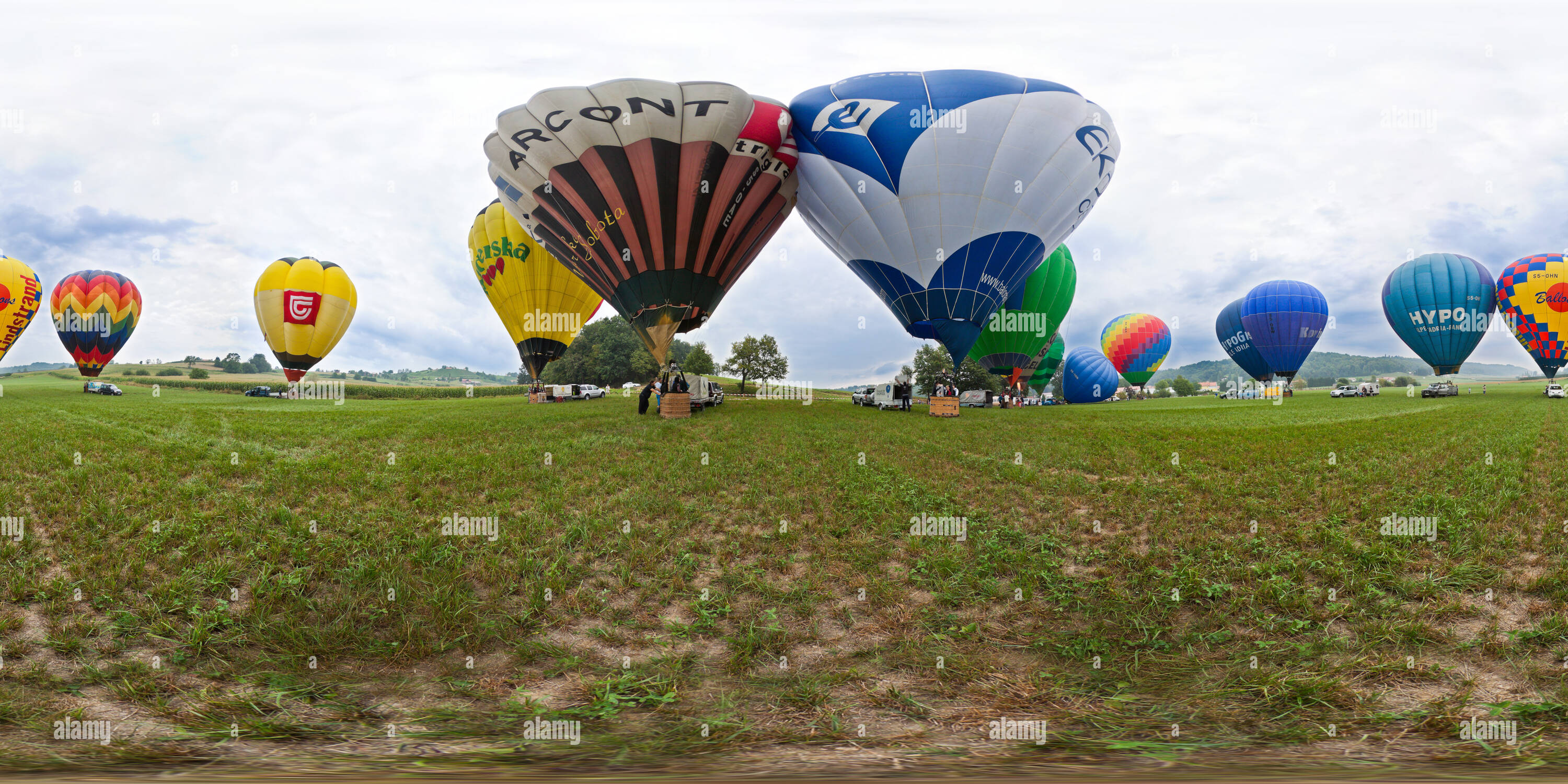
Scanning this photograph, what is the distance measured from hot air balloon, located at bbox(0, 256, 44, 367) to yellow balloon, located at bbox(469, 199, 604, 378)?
23567mm

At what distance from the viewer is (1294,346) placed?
36.8 metres

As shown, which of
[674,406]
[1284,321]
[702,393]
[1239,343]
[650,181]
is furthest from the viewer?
[1239,343]

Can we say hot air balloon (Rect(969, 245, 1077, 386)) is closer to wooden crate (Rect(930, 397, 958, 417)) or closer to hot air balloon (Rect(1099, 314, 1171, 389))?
wooden crate (Rect(930, 397, 958, 417))

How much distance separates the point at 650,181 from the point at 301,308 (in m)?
21.4

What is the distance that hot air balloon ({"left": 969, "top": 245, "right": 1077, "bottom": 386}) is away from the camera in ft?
88.0

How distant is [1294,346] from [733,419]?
41.2 metres

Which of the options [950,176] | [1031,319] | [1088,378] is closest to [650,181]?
[950,176]

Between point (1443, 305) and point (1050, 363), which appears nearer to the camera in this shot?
point (1443, 305)

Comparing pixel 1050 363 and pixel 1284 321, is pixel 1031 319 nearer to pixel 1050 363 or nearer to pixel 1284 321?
pixel 1050 363

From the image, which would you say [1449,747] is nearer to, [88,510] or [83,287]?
[88,510]

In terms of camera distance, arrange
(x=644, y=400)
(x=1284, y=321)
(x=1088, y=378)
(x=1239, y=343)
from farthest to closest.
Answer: (x=1088, y=378) < (x=1239, y=343) < (x=1284, y=321) < (x=644, y=400)

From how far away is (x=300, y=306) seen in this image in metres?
25.4

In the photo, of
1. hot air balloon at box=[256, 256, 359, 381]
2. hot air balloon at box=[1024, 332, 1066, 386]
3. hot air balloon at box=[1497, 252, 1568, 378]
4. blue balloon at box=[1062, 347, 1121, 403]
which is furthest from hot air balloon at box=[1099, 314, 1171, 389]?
hot air balloon at box=[256, 256, 359, 381]

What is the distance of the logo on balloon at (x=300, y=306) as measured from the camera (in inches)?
995
